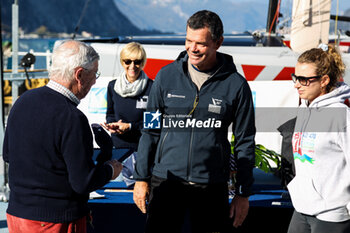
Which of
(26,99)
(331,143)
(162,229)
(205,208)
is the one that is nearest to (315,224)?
(331,143)

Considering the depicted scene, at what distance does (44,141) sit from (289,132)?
2122 mm

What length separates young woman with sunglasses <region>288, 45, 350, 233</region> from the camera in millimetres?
2143

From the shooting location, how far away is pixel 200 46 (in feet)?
7.73

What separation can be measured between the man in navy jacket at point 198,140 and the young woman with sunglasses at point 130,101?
3.24ft

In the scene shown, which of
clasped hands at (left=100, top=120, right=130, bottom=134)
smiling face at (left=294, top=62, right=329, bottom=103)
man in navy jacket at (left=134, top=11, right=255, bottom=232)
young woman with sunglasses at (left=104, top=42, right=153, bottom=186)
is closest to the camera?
smiling face at (left=294, top=62, right=329, bottom=103)

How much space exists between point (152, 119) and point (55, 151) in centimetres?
72

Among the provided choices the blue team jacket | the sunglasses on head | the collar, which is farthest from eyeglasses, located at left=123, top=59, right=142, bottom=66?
the collar

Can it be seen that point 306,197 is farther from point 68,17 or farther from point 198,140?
point 68,17

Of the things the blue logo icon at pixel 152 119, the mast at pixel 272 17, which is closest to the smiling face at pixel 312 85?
the blue logo icon at pixel 152 119

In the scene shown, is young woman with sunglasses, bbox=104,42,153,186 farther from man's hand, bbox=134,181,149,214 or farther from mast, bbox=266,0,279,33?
mast, bbox=266,0,279,33

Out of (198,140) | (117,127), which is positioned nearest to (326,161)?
(198,140)

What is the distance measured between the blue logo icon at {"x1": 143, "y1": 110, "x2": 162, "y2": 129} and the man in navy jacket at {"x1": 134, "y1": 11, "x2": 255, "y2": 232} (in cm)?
1

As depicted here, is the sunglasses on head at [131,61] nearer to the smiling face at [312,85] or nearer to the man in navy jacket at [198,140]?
the man in navy jacket at [198,140]

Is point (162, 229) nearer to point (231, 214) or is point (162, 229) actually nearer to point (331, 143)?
point (231, 214)
